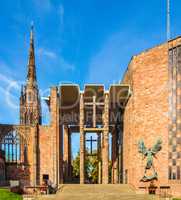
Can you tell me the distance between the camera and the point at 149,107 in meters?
32.2

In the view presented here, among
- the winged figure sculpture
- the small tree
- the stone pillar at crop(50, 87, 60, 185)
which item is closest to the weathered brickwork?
the winged figure sculpture

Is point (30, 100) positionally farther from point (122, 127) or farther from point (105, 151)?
point (105, 151)

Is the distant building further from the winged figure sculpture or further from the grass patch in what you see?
the grass patch

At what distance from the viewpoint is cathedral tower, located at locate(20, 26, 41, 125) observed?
63.9 metres

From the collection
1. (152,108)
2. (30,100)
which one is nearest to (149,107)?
(152,108)

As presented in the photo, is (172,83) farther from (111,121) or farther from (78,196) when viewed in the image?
(111,121)

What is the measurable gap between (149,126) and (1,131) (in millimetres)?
19421

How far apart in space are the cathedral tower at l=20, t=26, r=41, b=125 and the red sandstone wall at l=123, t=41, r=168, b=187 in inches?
1253

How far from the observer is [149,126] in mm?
32062

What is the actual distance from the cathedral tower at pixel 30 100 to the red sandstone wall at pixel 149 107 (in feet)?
104

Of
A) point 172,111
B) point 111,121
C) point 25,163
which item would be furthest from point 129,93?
point 25,163

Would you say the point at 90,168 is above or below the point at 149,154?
below

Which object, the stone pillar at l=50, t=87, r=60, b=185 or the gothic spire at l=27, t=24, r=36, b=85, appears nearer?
the stone pillar at l=50, t=87, r=60, b=185

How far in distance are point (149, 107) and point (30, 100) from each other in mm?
37017
